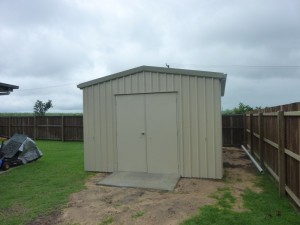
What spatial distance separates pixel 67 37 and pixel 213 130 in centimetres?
1122

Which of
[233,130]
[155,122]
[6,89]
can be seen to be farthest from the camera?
[233,130]

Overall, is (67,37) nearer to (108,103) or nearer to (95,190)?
(108,103)

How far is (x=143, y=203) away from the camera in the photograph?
567 cm

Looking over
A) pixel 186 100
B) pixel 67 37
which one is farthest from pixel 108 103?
pixel 67 37

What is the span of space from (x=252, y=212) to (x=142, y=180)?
10.2 feet

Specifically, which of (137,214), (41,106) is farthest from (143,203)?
(41,106)

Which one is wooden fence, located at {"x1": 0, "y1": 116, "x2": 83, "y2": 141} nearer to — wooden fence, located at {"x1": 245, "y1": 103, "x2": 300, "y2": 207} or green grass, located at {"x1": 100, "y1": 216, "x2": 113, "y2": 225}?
wooden fence, located at {"x1": 245, "y1": 103, "x2": 300, "y2": 207}

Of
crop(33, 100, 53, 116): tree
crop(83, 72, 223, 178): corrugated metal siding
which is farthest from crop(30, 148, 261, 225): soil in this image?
crop(33, 100, 53, 116): tree

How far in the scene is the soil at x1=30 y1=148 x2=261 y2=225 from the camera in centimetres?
487

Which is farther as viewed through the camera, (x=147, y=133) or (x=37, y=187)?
(x=147, y=133)

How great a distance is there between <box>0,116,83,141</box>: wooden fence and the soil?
10.6 meters

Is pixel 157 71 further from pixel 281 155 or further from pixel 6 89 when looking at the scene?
pixel 6 89

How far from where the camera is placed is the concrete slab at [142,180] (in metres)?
6.94

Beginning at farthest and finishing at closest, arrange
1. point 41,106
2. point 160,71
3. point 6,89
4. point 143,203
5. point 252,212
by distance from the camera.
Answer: point 41,106 < point 6,89 < point 160,71 < point 143,203 < point 252,212
